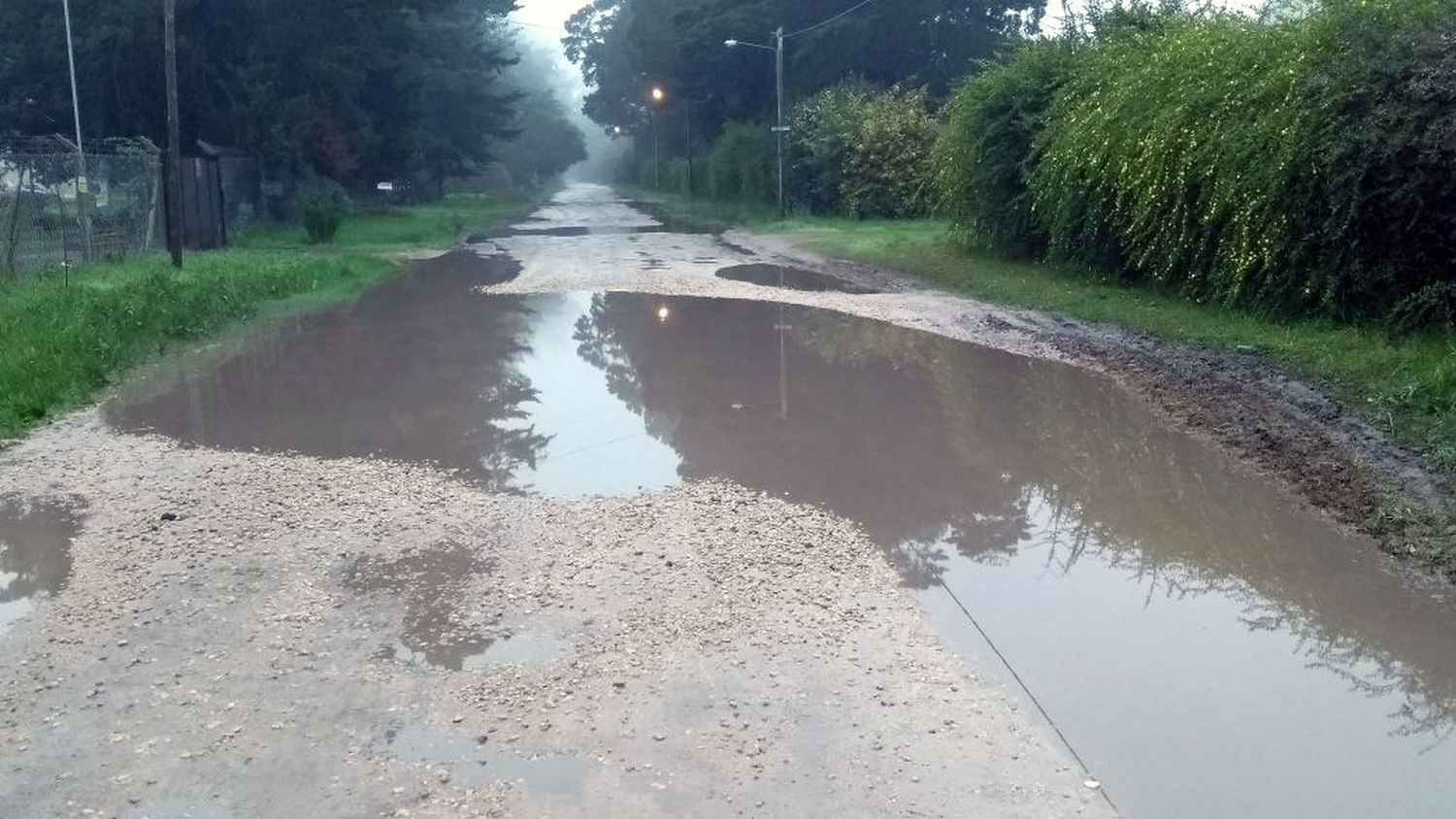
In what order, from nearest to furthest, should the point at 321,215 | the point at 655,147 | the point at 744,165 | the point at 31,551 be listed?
the point at 31,551
the point at 321,215
the point at 744,165
the point at 655,147

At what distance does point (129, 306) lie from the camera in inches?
624

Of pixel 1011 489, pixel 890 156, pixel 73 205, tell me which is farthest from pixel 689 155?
pixel 1011 489

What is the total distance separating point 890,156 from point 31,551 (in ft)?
114

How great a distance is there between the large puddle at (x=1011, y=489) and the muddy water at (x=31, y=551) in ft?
6.40

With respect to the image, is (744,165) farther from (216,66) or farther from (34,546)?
(34,546)

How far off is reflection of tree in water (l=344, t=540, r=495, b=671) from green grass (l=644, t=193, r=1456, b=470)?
602 centimetres

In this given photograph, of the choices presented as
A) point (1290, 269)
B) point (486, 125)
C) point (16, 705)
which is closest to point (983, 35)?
point (486, 125)

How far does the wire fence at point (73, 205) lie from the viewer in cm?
1859

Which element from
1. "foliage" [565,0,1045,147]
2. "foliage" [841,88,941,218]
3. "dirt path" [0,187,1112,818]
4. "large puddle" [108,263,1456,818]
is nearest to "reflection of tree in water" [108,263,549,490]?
"large puddle" [108,263,1456,818]

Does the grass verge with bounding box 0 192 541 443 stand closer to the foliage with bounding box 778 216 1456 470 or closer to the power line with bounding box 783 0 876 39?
the foliage with bounding box 778 216 1456 470

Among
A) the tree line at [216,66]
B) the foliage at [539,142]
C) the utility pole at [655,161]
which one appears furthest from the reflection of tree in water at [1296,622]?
the foliage at [539,142]

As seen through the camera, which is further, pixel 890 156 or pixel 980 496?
pixel 890 156

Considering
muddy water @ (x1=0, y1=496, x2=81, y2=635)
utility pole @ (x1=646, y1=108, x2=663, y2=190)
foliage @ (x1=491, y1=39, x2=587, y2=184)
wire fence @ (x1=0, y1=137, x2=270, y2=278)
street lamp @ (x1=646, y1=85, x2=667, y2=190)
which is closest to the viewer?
muddy water @ (x1=0, y1=496, x2=81, y2=635)

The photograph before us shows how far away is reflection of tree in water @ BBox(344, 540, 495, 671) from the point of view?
5.93 m
